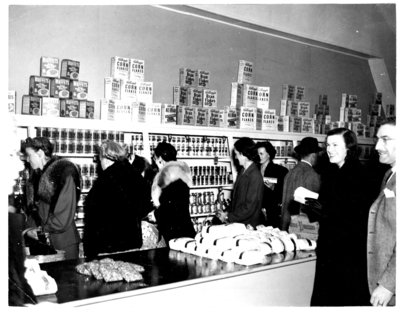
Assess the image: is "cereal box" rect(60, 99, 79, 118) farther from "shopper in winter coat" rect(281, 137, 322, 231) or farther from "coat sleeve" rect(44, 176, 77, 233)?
"shopper in winter coat" rect(281, 137, 322, 231)

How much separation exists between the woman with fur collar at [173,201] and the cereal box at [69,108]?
1349 mm

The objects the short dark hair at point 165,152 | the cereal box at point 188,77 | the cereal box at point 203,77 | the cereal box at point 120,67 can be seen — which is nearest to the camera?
the short dark hair at point 165,152

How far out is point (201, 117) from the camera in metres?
6.25

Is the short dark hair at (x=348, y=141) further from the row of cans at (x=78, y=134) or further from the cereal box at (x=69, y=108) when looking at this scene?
the cereal box at (x=69, y=108)

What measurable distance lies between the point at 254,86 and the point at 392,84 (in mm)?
4135

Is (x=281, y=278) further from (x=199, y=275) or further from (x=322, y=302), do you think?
(x=199, y=275)

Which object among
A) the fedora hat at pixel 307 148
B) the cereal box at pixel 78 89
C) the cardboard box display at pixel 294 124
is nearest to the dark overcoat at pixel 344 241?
the fedora hat at pixel 307 148

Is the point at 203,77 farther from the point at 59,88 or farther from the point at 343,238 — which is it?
the point at 343,238

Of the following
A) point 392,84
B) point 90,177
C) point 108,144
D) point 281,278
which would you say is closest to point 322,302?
point 281,278

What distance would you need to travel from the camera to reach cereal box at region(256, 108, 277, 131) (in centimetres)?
690

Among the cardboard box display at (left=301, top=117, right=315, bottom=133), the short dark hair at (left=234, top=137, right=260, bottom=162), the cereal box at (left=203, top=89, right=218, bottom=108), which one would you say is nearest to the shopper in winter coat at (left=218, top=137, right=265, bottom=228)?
the short dark hair at (left=234, top=137, right=260, bottom=162)

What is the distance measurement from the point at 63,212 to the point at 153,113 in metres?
2.01

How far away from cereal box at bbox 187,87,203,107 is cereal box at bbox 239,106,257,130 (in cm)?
62

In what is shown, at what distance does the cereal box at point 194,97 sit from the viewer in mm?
6285
